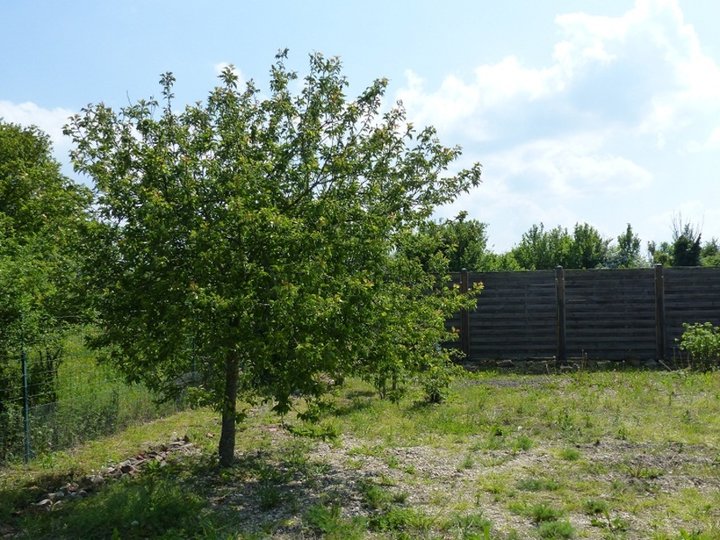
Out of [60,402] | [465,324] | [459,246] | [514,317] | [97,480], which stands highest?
[459,246]

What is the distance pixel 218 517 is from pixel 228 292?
6.03ft

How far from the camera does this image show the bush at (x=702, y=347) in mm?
14422

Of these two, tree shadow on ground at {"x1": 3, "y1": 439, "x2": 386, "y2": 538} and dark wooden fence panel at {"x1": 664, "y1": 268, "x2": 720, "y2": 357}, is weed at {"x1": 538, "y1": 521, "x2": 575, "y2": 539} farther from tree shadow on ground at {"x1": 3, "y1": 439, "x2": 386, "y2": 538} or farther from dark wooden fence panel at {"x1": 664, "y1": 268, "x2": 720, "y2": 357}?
dark wooden fence panel at {"x1": 664, "y1": 268, "x2": 720, "y2": 357}

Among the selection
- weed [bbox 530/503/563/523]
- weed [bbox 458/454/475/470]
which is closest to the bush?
weed [bbox 458/454/475/470]

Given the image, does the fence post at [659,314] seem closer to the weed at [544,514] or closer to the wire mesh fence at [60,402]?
the wire mesh fence at [60,402]

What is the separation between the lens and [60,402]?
29.1 feet

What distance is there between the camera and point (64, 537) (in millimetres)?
5891

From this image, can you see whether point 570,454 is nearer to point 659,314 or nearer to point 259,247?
point 259,247

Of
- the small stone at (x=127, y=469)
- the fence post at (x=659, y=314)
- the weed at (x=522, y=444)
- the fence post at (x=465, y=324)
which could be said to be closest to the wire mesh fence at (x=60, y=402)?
the small stone at (x=127, y=469)

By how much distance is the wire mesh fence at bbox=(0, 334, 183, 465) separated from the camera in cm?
820

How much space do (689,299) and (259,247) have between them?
12665mm

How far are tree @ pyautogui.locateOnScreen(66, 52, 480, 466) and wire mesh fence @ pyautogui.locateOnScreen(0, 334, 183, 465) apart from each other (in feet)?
4.73

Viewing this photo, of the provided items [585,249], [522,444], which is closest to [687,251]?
[585,249]

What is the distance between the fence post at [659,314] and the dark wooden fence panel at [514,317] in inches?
85.2
